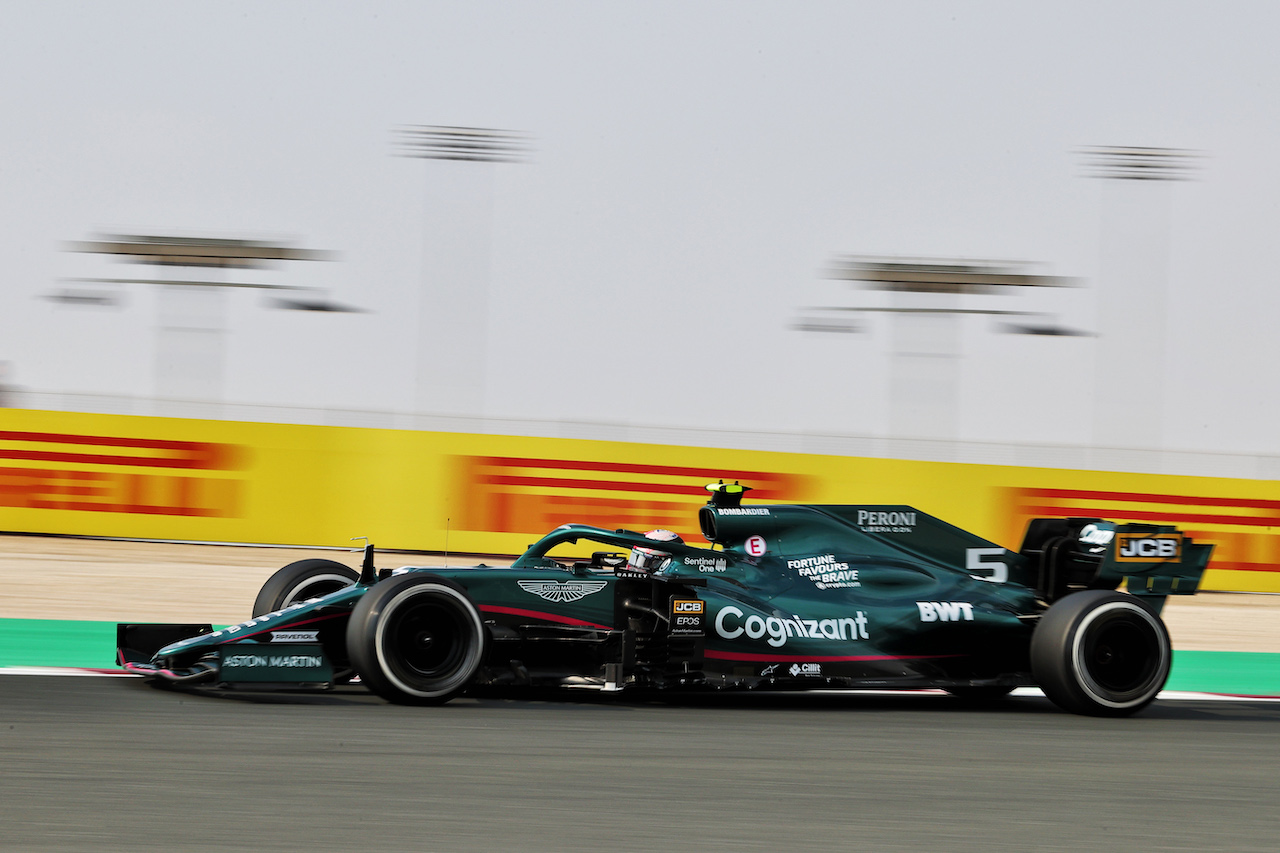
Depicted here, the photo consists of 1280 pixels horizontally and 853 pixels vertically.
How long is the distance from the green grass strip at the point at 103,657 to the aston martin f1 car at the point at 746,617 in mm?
1697

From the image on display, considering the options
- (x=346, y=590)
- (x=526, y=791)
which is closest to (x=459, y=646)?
(x=346, y=590)

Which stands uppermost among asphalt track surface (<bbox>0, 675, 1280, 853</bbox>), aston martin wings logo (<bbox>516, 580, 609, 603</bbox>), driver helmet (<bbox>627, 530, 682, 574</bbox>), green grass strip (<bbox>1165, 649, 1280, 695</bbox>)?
driver helmet (<bbox>627, 530, 682, 574</bbox>)

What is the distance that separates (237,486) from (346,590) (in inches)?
275

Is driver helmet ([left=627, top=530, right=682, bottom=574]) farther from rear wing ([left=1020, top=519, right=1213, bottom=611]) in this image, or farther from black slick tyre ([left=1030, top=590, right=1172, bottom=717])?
rear wing ([left=1020, top=519, right=1213, bottom=611])

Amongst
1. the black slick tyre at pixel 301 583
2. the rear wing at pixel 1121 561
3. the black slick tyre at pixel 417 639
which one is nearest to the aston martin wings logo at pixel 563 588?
the black slick tyre at pixel 417 639

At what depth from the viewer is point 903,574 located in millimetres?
7051

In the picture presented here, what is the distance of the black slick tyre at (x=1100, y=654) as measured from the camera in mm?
6668

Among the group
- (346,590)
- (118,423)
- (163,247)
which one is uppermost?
(163,247)

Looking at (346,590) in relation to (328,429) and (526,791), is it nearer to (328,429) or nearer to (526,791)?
(526,791)

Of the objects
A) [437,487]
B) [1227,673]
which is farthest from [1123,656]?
[437,487]

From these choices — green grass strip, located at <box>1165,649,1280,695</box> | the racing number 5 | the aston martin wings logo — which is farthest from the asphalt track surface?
green grass strip, located at <box>1165,649,1280,695</box>

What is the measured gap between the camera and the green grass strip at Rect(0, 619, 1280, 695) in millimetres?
7910

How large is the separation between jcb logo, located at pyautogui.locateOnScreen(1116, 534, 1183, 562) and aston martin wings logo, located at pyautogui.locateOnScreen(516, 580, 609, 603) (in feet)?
9.27

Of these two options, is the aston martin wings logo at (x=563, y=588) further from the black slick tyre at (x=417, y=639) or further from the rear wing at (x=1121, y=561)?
the rear wing at (x=1121, y=561)
